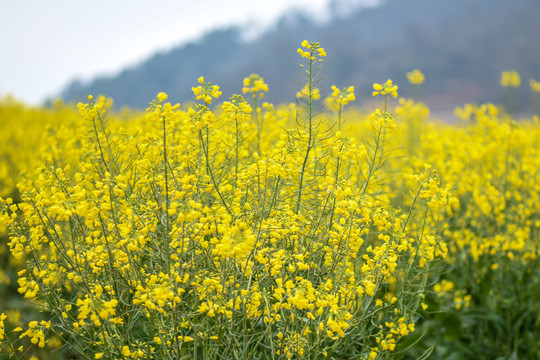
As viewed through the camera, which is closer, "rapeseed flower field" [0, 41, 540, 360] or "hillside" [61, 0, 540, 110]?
"rapeseed flower field" [0, 41, 540, 360]

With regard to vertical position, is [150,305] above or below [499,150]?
above

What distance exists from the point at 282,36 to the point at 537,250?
82.2 meters

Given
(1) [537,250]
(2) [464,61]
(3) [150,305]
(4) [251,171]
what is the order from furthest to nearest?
(2) [464,61] < (1) [537,250] < (4) [251,171] < (3) [150,305]

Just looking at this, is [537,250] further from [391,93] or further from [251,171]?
[251,171]

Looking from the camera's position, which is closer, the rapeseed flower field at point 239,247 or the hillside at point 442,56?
the rapeseed flower field at point 239,247

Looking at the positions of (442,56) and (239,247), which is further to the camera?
(442,56)

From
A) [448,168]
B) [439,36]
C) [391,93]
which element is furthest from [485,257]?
[439,36]

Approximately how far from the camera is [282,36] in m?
82.2

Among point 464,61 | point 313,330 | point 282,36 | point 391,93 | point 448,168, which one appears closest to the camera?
point 313,330

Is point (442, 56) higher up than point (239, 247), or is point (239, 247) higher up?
point (442, 56)

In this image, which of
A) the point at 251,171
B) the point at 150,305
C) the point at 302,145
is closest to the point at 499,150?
the point at 302,145

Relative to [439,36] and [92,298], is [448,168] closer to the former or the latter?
[92,298]

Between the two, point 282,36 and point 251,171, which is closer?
point 251,171

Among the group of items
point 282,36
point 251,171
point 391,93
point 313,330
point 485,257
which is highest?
point 282,36
